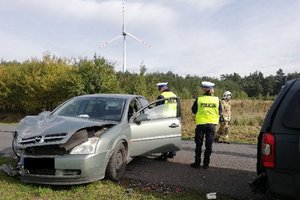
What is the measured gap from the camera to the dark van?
396 cm

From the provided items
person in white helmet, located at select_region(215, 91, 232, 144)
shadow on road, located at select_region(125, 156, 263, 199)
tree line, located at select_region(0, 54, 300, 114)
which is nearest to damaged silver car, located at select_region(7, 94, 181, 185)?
shadow on road, located at select_region(125, 156, 263, 199)

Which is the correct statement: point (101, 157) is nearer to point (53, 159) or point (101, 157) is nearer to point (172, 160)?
point (53, 159)

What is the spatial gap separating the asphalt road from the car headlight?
1.25 m

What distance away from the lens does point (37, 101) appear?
1238 inches

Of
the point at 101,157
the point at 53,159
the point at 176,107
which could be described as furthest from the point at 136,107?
the point at 53,159

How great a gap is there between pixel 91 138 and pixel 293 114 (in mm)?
3200

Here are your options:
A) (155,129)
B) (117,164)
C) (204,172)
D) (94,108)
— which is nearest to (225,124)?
(204,172)

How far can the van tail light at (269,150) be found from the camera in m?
4.07

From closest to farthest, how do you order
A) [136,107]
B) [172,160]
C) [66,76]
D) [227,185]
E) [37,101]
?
[227,185], [136,107], [172,160], [66,76], [37,101]

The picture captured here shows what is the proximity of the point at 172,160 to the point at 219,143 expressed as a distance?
3877mm

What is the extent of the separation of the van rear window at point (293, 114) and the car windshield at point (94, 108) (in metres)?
3.64

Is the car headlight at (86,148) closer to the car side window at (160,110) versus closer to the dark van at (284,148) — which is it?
the car side window at (160,110)

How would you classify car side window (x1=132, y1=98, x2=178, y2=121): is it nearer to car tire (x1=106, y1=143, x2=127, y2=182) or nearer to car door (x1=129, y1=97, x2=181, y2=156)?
car door (x1=129, y1=97, x2=181, y2=156)

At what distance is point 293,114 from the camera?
13.4 feet
